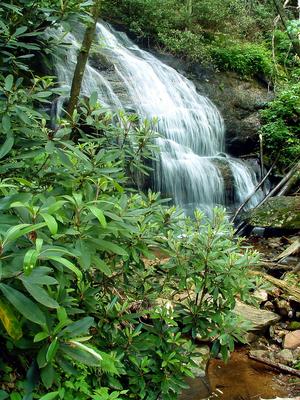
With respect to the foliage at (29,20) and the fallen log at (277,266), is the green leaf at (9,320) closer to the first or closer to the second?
the foliage at (29,20)

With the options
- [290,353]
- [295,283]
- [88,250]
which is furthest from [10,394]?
[295,283]

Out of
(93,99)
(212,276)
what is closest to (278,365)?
(212,276)

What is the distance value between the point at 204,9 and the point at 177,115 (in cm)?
620

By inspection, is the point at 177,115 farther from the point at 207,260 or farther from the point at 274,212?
the point at 207,260

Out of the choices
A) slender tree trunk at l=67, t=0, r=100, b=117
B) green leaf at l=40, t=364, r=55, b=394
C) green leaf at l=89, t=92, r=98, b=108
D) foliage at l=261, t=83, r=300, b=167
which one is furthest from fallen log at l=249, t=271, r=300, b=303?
foliage at l=261, t=83, r=300, b=167

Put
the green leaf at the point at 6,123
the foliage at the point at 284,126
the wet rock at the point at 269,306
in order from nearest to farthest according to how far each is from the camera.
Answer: the green leaf at the point at 6,123
the wet rock at the point at 269,306
the foliage at the point at 284,126

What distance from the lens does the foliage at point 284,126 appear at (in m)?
12.5

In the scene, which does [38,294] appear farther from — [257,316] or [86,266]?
[257,316]

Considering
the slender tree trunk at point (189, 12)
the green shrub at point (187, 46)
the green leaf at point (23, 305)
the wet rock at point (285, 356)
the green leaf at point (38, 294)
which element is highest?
the slender tree trunk at point (189, 12)

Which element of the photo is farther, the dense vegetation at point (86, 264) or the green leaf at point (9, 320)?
the dense vegetation at point (86, 264)

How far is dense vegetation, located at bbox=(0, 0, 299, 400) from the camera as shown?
4.86 ft

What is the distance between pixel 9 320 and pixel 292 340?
382 centimetres

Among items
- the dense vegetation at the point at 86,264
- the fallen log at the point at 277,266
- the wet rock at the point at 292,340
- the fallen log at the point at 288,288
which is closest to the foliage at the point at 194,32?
the fallen log at the point at 277,266

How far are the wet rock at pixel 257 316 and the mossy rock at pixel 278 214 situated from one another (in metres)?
4.30
